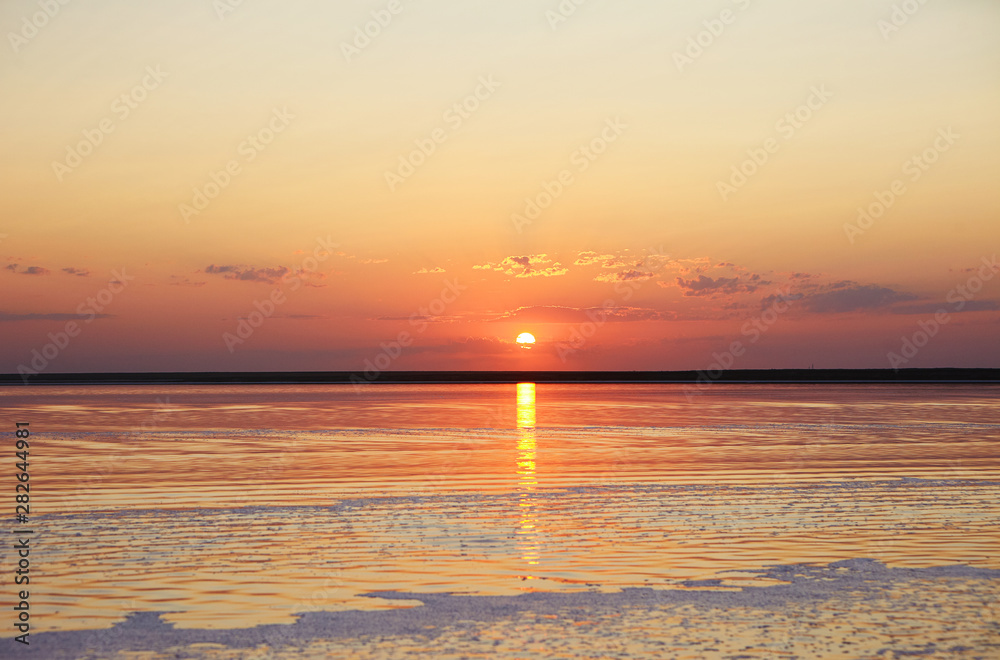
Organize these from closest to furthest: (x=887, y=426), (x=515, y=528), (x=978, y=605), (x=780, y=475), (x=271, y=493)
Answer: (x=978, y=605)
(x=515, y=528)
(x=271, y=493)
(x=780, y=475)
(x=887, y=426)

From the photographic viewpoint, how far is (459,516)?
15531 mm

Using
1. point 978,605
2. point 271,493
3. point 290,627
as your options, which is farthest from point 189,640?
point 271,493

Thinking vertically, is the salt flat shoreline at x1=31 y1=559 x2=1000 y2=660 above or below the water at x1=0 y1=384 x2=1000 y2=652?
below

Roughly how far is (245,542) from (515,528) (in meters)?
3.97

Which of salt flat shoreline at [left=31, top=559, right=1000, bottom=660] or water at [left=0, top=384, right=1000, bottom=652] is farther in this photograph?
water at [left=0, top=384, right=1000, bottom=652]

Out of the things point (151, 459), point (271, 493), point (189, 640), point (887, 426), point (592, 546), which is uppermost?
point (887, 426)

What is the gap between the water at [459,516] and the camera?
10.9 metres

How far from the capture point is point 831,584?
35.7ft

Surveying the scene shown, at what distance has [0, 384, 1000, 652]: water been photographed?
1093 centimetres

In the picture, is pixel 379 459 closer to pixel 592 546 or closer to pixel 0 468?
pixel 0 468

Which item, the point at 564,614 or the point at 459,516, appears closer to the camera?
the point at 564,614

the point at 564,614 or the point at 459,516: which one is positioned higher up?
the point at 459,516

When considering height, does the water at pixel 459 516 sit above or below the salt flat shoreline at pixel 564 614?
above

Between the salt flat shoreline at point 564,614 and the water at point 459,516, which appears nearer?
the salt flat shoreline at point 564,614
